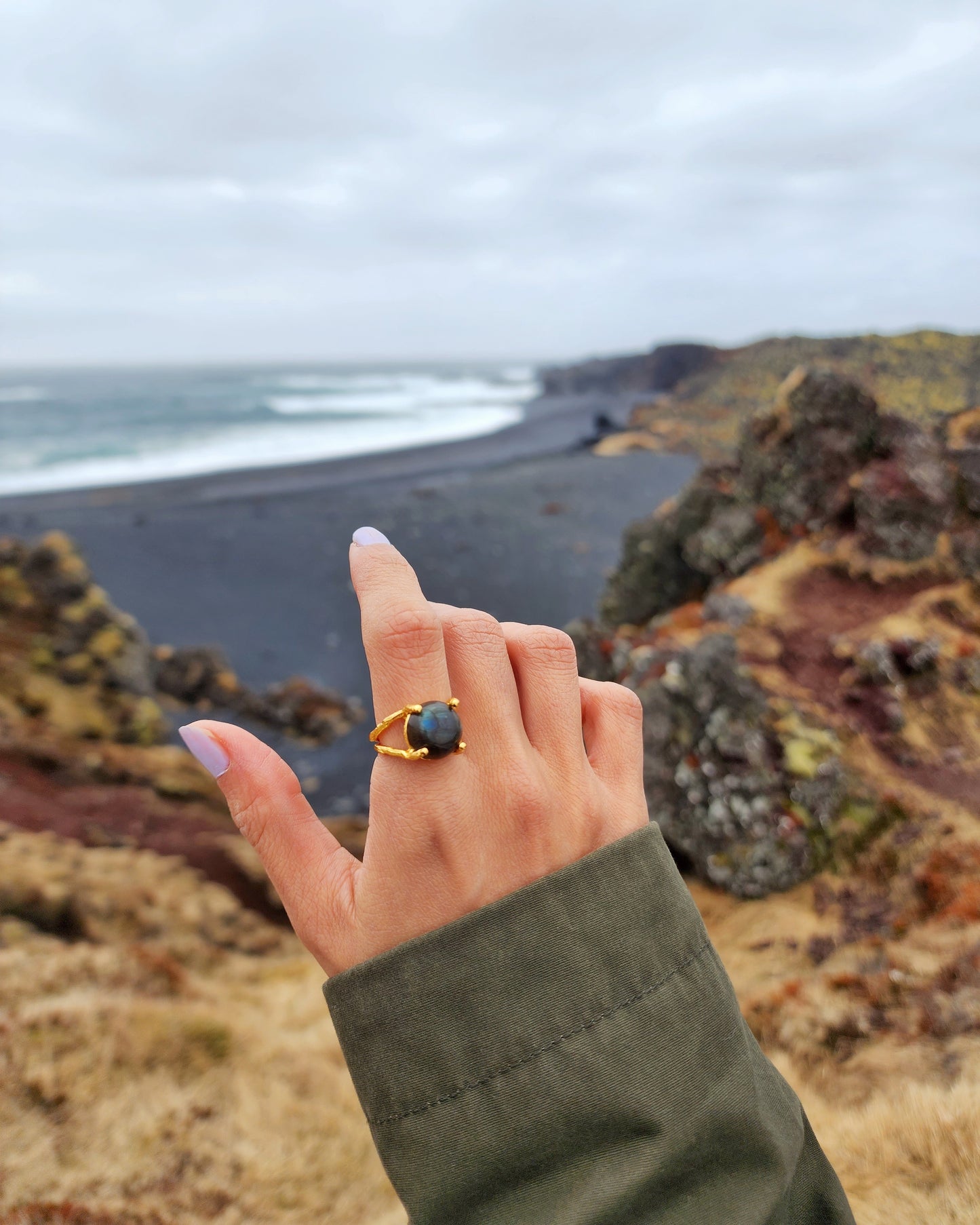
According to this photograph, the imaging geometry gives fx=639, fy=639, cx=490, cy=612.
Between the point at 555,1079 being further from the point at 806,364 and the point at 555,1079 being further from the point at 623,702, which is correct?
the point at 806,364

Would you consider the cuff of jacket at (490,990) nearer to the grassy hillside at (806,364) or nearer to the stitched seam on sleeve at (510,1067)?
the stitched seam on sleeve at (510,1067)

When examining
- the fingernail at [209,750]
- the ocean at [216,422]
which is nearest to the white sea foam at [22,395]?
the ocean at [216,422]

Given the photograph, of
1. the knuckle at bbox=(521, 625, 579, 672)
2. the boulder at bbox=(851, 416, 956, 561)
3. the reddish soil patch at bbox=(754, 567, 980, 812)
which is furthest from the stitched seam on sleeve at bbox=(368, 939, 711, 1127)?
the boulder at bbox=(851, 416, 956, 561)

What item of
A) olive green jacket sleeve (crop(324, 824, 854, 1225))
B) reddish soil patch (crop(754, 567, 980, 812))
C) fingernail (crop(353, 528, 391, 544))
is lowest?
reddish soil patch (crop(754, 567, 980, 812))

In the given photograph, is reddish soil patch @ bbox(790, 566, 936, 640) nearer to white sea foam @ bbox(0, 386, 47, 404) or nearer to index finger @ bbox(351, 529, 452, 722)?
index finger @ bbox(351, 529, 452, 722)

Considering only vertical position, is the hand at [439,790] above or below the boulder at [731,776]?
above

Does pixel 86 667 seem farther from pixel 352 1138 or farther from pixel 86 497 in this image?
pixel 86 497

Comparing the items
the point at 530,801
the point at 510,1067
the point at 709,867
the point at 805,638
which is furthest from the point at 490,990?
the point at 805,638
